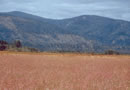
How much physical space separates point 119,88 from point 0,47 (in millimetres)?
71305

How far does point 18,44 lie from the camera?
308 feet

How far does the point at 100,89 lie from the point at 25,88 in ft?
9.48

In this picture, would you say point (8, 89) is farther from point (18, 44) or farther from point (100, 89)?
point (18, 44)

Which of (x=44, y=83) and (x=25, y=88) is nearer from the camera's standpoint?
(x=25, y=88)

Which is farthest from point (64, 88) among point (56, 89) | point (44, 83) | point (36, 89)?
point (44, 83)

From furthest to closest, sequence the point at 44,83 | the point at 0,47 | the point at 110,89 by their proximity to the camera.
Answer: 1. the point at 0,47
2. the point at 44,83
3. the point at 110,89

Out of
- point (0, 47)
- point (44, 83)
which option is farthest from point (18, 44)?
point (44, 83)

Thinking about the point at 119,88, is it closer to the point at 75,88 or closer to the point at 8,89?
the point at 75,88

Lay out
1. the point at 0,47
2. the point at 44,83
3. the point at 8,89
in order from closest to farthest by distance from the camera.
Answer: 1. the point at 8,89
2. the point at 44,83
3. the point at 0,47

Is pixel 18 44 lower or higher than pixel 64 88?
lower

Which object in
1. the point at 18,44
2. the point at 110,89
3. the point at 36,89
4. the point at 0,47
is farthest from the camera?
the point at 18,44

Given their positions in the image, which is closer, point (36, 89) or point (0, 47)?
point (36, 89)

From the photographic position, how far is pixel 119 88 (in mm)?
8609

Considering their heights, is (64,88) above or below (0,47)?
above
